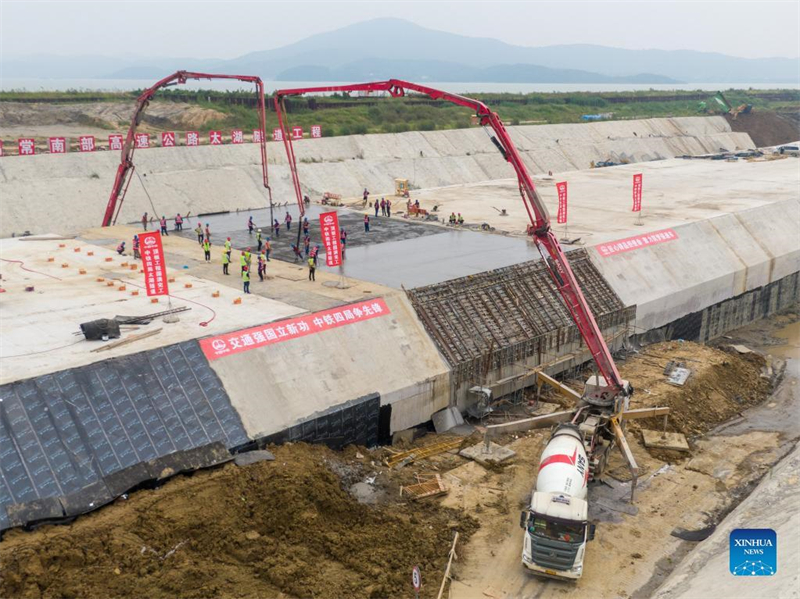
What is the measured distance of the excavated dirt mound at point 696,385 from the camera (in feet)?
101

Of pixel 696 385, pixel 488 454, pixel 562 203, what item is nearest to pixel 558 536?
pixel 488 454

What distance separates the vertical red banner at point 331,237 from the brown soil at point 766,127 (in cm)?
9938

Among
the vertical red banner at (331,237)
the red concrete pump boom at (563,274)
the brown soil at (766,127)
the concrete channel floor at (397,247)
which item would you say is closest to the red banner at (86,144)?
the concrete channel floor at (397,247)

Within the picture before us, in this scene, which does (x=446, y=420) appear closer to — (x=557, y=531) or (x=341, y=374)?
(x=341, y=374)

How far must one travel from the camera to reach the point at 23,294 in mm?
32156

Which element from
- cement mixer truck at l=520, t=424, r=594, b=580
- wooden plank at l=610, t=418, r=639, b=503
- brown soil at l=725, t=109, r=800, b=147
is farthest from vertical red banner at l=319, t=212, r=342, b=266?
brown soil at l=725, t=109, r=800, b=147

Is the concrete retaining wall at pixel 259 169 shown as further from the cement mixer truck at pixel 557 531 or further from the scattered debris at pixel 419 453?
the cement mixer truck at pixel 557 531

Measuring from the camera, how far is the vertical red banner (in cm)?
3316

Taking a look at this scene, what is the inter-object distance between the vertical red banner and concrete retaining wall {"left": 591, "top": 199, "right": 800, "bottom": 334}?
49.7 ft

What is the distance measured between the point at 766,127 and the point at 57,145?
4119 inches

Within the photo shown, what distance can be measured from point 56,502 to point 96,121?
221ft

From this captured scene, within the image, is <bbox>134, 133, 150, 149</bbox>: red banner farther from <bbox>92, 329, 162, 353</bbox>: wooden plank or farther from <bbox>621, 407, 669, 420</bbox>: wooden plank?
<bbox>621, 407, 669, 420</bbox>: wooden plank

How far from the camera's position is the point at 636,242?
4353 centimetres

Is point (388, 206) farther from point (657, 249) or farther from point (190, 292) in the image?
point (190, 292)
